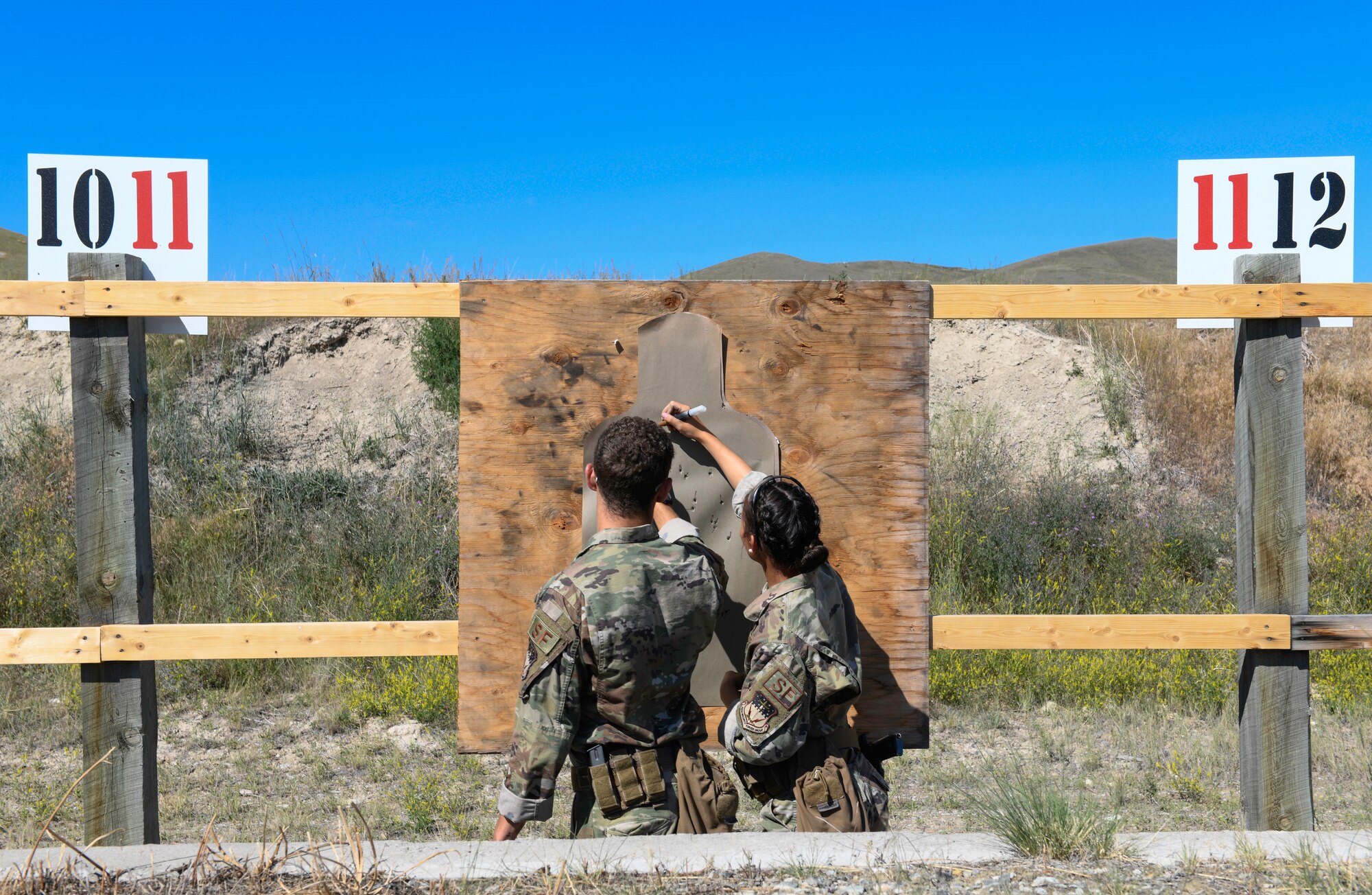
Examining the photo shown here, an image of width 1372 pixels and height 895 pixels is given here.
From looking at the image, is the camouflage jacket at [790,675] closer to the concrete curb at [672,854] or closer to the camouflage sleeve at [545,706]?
the concrete curb at [672,854]

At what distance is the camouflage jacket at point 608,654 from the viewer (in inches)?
109

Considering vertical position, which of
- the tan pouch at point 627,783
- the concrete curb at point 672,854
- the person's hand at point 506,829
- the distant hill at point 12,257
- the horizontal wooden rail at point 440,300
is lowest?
the person's hand at point 506,829

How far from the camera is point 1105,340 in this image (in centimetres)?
1358

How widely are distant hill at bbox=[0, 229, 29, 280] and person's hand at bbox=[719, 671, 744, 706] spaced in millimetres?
21170


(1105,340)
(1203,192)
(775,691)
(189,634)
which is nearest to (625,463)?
(775,691)

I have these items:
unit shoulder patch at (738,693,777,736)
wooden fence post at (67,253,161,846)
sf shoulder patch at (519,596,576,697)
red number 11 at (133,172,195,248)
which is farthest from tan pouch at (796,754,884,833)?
red number 11 at (133,172,195,248)

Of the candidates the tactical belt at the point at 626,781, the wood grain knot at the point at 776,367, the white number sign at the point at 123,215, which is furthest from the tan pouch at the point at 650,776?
the white number sign at the point at 123,215

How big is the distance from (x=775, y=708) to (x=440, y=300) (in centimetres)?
189

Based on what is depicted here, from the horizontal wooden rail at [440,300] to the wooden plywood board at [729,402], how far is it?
0.21m

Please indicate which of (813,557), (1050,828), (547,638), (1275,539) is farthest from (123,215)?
(1275,539)

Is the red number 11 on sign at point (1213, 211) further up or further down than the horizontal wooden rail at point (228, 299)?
further up

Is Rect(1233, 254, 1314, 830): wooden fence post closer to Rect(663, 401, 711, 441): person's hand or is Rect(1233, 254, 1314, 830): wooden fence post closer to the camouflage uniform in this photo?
the camouflage uniform

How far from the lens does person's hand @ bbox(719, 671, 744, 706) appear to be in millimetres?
3227

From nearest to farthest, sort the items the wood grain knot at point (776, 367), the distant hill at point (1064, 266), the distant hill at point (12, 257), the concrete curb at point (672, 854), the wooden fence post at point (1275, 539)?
the concrete curb at point (672, 854) → the wood grain knot at point (776, 367) → the wooden fence post at point (1275, 539) → the distant hill at point (12, 257) → the distant hill at point (1064, 266)
